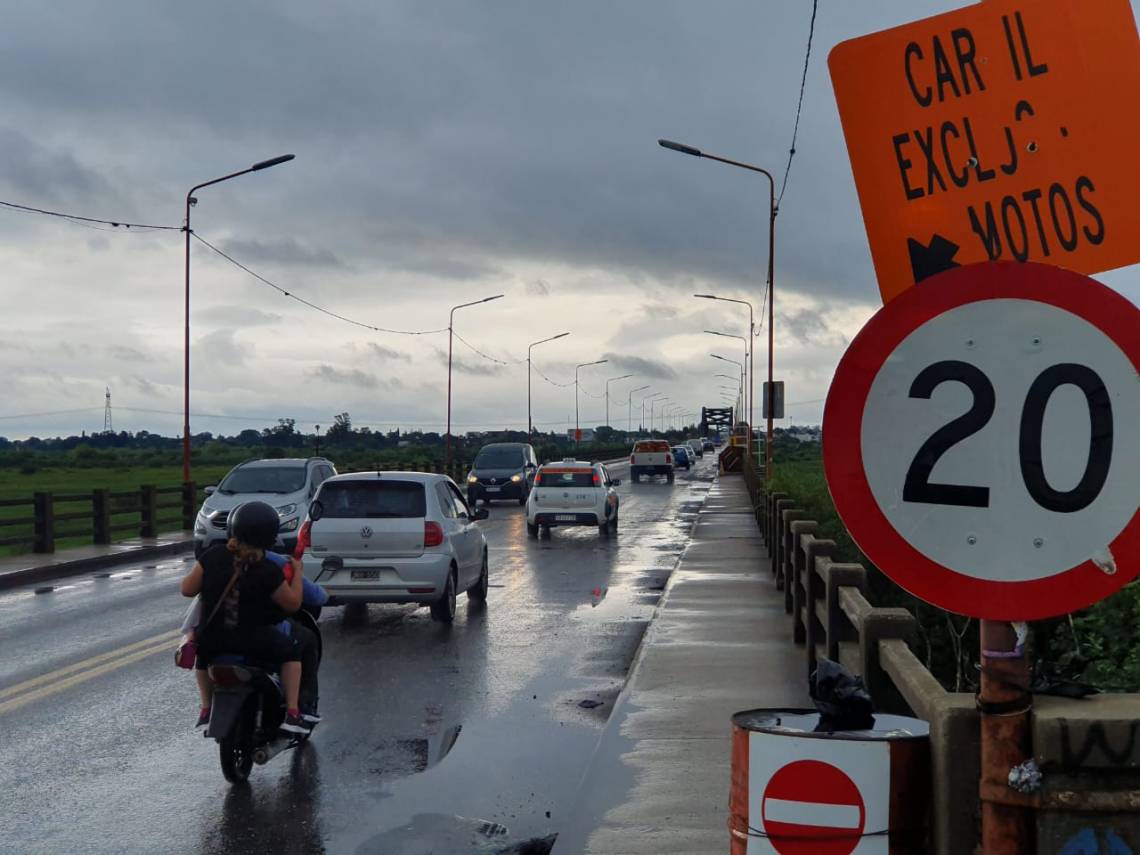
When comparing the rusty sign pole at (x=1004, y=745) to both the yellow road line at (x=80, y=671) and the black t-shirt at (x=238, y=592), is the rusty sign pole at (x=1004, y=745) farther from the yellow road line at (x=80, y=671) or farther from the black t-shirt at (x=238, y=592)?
the yellow road line at (x=80, y=671)

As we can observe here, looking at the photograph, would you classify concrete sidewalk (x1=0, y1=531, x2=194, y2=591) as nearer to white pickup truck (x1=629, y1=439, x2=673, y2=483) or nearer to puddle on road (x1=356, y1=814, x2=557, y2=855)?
puddle on road (x1=356, y1=814, x2=557, y2=855)

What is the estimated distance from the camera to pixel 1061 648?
7977 millimetres

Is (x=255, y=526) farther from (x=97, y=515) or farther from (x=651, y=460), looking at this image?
(x=651, y=460)

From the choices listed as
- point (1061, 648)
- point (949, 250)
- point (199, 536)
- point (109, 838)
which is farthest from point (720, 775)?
point (199, 536)

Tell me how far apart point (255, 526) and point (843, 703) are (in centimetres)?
444

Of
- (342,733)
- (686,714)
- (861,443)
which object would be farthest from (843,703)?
(342,733)

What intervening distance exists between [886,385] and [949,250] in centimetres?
40

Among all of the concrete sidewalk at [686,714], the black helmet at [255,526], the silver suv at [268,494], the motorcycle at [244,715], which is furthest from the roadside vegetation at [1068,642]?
the silver suv at [268,494]

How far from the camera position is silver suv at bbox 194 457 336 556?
851 inches

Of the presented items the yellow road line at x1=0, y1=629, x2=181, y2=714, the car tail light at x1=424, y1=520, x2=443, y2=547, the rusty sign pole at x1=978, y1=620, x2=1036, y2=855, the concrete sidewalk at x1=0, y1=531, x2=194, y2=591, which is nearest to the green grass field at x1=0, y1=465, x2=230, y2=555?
the concrete sidewalk at x1=0, y1=531, x2=194, y2=591

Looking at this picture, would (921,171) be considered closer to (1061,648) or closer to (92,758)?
(1061,648)

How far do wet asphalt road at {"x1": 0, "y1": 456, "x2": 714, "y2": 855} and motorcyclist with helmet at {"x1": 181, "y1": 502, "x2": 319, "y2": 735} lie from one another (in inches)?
31.6

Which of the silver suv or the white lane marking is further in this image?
the silver suv

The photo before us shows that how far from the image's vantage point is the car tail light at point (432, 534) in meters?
14.6
